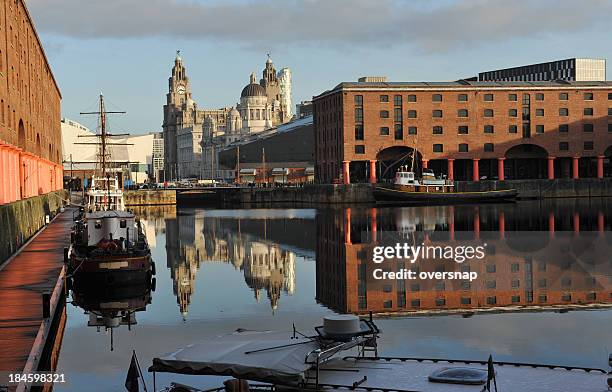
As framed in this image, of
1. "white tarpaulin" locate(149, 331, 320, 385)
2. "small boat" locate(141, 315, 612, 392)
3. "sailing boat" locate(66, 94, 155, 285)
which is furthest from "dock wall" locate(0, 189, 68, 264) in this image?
"small boat" locate(141, 315, 612, 392)

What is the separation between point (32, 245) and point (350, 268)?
2139cm

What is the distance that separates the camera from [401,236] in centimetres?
6950

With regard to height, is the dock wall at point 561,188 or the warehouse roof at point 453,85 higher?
the warehouse roof at point 453,85

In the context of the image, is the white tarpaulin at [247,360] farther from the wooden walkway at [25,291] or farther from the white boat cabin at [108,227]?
the white boat cabin at [108,227]

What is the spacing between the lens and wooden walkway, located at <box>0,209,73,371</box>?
78.6 ft

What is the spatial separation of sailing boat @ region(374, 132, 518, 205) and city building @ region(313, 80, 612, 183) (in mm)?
8085

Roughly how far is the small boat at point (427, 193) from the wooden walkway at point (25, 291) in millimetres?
71546

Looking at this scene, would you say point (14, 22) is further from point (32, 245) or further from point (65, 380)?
point (65, 380)

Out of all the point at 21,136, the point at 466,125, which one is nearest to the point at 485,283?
the point at 21,136

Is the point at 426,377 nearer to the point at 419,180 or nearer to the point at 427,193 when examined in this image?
the point at 427,193

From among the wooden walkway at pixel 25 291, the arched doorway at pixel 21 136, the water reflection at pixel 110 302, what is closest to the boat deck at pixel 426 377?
the wooden walkway at pixel 25 291

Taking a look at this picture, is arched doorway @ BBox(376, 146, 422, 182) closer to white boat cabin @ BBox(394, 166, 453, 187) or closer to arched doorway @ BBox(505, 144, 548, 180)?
white boat cabin @ BBox(394, 166, 453, 187)

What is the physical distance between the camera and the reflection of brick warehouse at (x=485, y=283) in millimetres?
35612

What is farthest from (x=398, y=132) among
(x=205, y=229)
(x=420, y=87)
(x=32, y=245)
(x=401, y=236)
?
(x=32, y=245)
